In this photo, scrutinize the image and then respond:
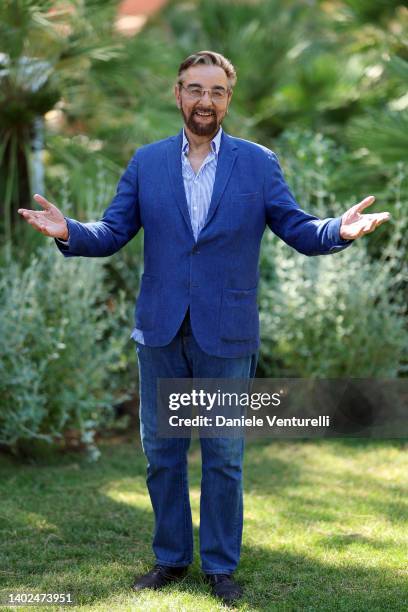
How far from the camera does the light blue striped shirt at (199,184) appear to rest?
306cm

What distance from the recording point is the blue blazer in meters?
3.02

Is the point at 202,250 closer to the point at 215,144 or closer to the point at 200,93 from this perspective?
the point at 215,144

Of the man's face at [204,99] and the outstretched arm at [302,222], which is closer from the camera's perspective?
the outstretched arm at [302,222]

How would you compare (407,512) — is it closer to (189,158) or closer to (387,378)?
(387,378)

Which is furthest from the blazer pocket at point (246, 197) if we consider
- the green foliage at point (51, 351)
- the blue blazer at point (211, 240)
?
the green foliage at point (51, 351)

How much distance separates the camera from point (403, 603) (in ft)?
10.0

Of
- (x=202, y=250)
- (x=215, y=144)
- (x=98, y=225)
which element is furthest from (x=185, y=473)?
(x=215, y=144)

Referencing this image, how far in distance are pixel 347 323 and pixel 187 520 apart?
2.39 meters

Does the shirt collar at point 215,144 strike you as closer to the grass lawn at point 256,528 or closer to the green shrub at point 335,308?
the grass lawn at point 256,528

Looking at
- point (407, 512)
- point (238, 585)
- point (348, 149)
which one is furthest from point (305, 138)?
point (238, 585)

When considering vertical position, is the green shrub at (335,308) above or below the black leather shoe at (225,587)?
above

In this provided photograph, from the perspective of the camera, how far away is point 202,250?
302 cm

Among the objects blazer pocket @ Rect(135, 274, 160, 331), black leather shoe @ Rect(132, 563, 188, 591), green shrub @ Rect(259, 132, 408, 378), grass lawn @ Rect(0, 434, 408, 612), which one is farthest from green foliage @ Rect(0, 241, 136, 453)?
blazer pocket @ Rect(135, 274, 160, 331)

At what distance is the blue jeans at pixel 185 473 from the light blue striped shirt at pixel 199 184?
0.44ft
